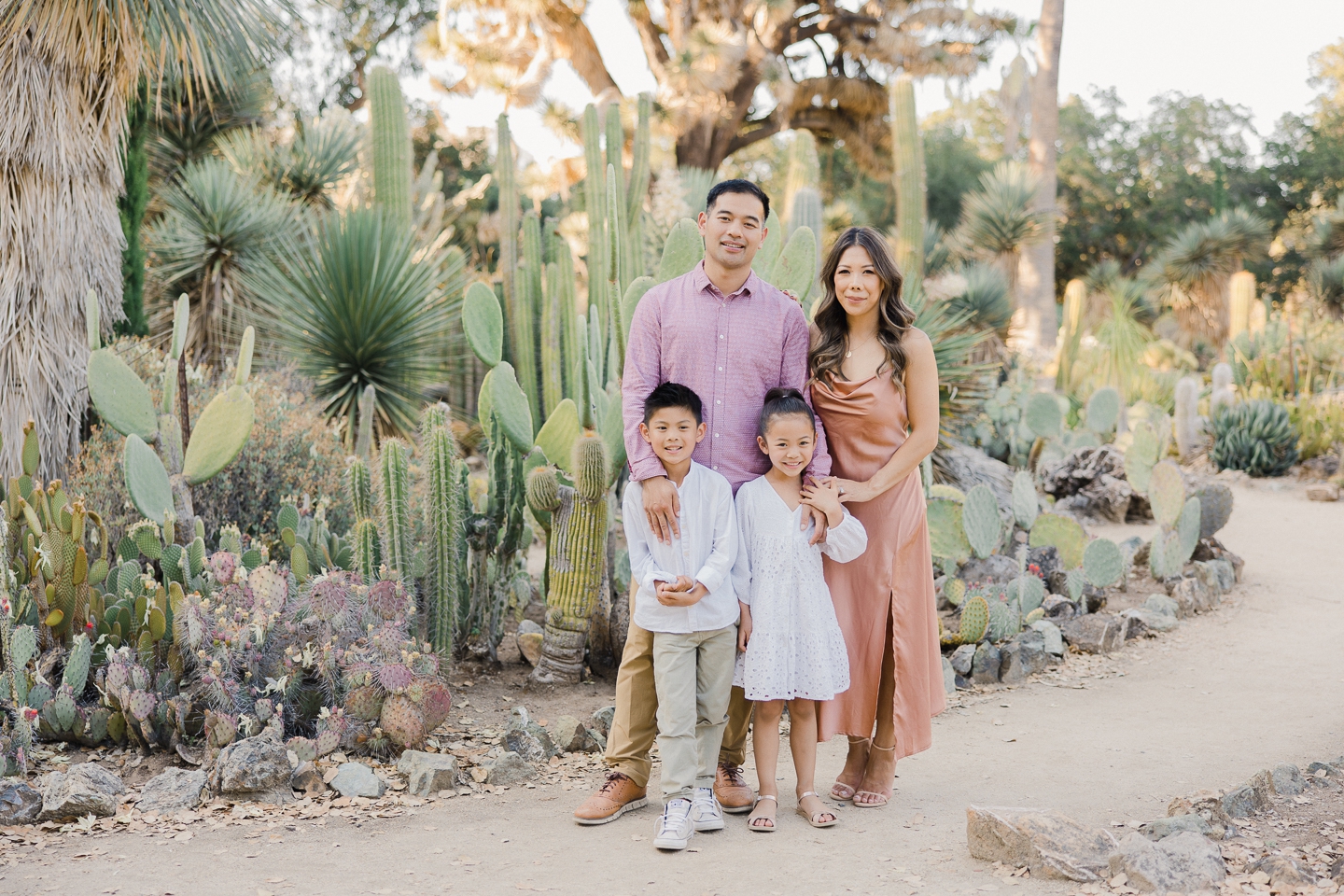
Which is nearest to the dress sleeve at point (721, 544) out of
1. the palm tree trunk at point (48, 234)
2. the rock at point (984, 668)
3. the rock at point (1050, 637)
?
the rock at point (984, 668)

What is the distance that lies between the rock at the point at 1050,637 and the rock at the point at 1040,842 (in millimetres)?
2185

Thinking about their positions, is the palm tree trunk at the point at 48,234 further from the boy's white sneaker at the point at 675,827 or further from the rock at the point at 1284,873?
the rock at the point at 1284,873

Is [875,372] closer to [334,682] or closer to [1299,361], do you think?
[334,682]

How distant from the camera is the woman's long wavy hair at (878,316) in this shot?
3.00 m

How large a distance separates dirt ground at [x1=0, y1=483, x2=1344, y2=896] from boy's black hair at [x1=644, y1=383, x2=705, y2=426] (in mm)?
1162

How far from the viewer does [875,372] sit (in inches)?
120

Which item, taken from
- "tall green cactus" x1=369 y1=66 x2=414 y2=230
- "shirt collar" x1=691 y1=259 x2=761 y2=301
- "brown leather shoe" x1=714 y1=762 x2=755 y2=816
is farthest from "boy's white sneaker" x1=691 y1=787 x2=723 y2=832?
"tall green cactus" x1=369 y1=66 x2=414 y2=230

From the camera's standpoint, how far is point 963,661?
4648mm

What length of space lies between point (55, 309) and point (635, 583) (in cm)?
400

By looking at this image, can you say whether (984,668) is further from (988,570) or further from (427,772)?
(427,772)

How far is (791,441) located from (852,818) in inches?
43.9

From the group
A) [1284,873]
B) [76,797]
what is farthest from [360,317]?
[1284,873]

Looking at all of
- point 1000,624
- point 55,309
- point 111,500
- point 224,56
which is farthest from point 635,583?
point 224,56

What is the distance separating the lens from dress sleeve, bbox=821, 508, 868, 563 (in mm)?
2934
